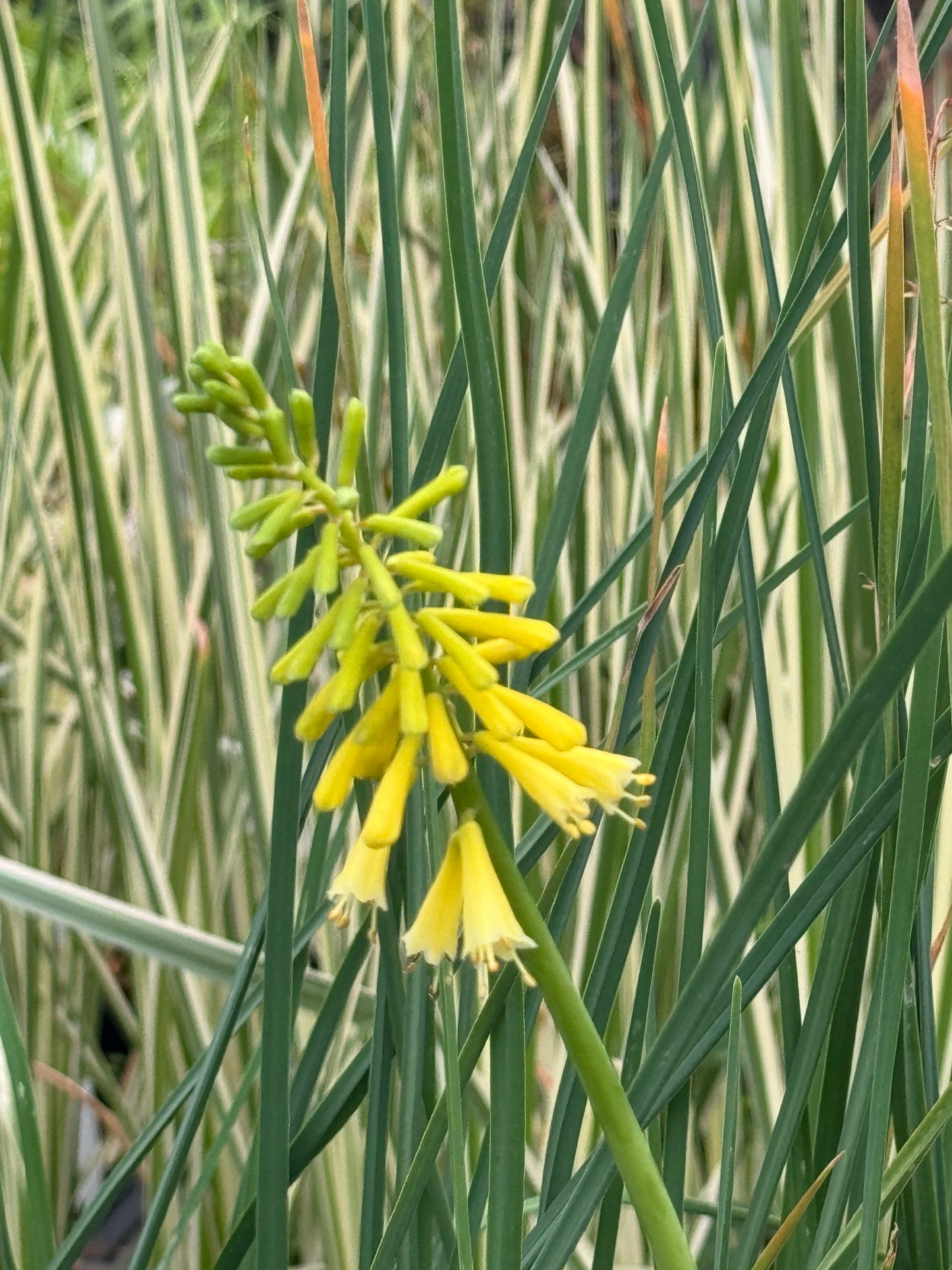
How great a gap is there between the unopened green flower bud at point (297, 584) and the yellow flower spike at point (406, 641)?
2 centimetres

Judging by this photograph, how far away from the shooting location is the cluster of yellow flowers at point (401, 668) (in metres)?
0.24

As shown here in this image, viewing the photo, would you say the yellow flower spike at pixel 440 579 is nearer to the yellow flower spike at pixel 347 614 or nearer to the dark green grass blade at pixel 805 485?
the yellow flower spike at pixel 347 614

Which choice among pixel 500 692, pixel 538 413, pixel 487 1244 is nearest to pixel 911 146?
pixel 500 692

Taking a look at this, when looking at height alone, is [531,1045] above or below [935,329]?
below

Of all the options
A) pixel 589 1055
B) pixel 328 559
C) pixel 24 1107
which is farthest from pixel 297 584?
pixel 24 1107

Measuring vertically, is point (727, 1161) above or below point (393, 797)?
below

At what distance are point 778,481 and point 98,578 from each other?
0.47 meters

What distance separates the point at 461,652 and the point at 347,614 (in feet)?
0.08

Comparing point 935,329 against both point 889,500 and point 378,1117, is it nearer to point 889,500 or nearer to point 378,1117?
point 889,500

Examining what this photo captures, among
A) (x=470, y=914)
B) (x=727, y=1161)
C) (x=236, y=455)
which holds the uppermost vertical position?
(x=236, y=455)

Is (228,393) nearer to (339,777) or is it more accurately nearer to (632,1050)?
(339,777)

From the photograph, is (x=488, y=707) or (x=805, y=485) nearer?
(x=488, y=707)

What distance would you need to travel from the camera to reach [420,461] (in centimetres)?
36

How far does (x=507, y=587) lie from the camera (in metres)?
0.25
